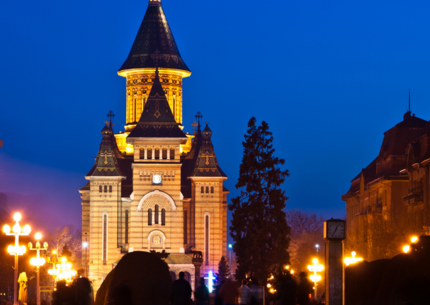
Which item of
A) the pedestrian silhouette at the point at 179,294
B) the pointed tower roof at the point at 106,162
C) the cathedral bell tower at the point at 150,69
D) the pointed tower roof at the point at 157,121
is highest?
the cathedral bell tower at the point at 150,69

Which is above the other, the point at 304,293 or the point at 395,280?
the point at 395,280

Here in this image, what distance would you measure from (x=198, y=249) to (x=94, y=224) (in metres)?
10.4

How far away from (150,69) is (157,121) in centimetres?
1103

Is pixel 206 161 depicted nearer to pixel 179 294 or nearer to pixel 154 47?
pixel 154 47

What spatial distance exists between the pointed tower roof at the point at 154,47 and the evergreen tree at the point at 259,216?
49278 mm

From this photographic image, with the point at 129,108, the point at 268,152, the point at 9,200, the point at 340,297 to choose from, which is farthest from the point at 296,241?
the point at 340,297

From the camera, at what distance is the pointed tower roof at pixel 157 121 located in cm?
9181

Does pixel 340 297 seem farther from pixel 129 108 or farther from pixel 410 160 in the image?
pixel 129 108

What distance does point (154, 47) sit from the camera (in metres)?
103

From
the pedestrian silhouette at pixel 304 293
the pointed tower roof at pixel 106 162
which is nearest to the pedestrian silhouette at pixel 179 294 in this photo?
the pedestrian silhouette at pixel 304 293

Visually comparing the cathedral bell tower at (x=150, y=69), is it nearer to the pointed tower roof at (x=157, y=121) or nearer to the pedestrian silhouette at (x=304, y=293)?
the pointed tower roof at (x=157, y=121)

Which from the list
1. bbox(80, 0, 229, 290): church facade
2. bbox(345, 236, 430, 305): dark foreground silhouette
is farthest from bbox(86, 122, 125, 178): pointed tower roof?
bbox(345, 236, 430, 305): dark foreground silhouette

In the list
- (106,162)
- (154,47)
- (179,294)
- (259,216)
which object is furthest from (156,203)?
(179,294)

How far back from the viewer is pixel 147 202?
90312 millimetres
